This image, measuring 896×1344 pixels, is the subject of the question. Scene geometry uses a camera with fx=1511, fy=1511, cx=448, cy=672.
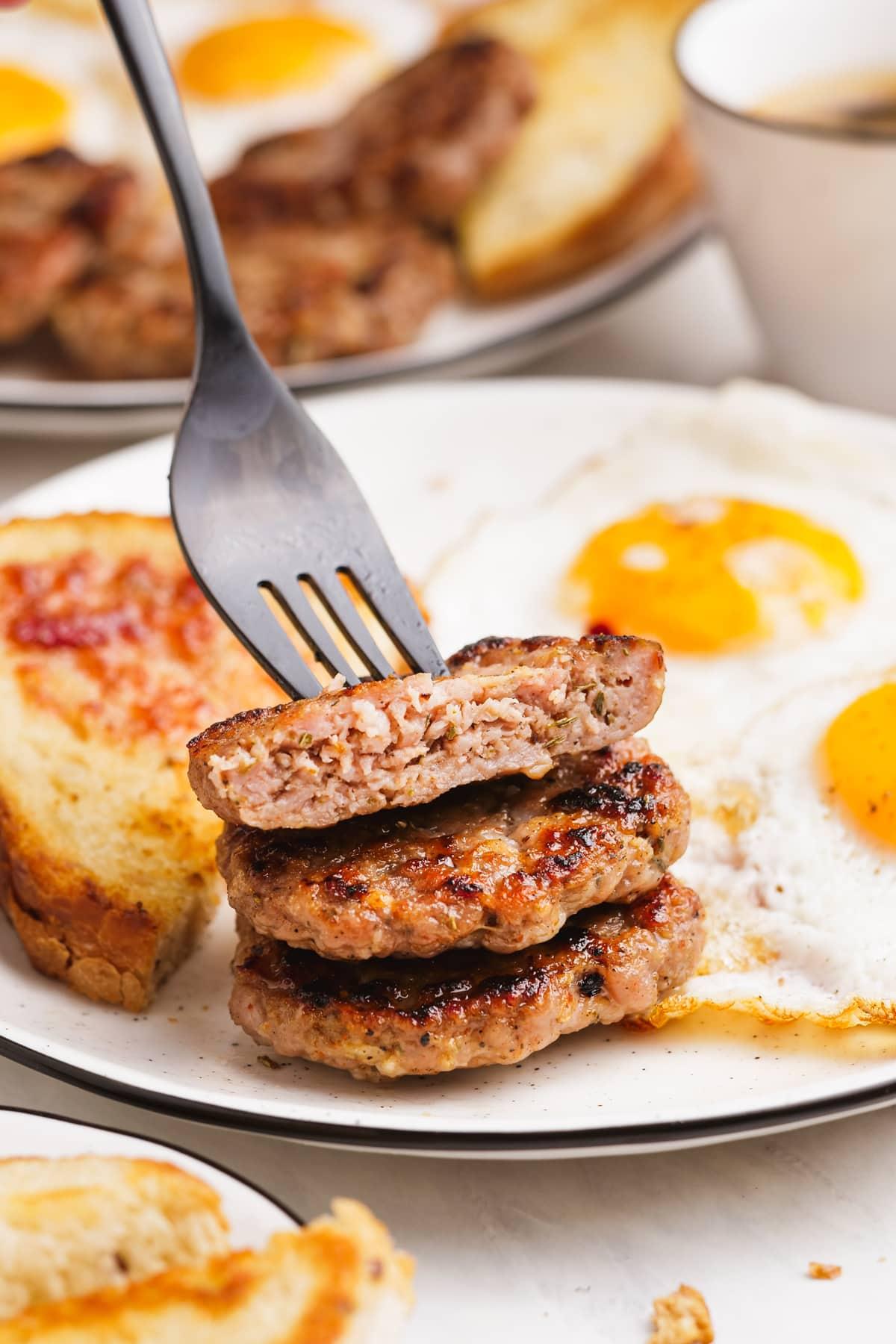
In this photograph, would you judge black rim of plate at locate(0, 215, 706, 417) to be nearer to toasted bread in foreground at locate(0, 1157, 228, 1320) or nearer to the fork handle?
the fork handle

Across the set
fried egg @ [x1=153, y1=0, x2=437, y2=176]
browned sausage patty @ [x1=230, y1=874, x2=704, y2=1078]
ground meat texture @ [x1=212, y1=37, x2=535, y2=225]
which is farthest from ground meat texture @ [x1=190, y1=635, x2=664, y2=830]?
fried egg @ [x1=153, y1=0, x2=437, y2=176]

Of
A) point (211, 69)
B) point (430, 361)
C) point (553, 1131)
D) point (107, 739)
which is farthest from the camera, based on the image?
point (211, 69)

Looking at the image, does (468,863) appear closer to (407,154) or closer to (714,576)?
(714,576)

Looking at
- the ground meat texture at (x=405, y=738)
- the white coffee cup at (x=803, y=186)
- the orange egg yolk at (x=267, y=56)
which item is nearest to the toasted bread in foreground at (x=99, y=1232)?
the ground meat texture at (x=405, y=738)

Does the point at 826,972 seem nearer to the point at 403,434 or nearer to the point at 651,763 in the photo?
the point at 651,763

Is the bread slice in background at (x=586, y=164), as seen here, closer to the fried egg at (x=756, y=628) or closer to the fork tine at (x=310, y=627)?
the fried egg at (x=756, y=628)


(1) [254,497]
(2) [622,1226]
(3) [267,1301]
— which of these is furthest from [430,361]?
(3) [267,1301]
